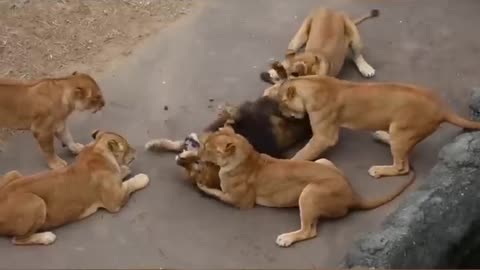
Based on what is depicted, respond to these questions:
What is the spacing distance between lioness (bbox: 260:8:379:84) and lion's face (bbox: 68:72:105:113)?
1266 millimetres

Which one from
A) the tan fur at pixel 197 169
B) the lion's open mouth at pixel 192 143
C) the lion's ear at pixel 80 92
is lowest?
the tan fur at pixel 197 169

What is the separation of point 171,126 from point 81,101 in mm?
674

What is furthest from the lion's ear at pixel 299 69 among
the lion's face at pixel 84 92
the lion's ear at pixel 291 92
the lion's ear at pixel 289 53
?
the lion's face at pixel 84 92

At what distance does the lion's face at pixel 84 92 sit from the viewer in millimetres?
6336

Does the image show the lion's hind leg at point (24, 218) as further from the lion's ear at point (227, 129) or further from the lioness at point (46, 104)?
the lion's ear at point (227, 129)

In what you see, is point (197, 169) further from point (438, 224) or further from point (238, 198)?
point (438, 224)

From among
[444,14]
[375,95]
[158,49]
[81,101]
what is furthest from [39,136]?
[444,14]

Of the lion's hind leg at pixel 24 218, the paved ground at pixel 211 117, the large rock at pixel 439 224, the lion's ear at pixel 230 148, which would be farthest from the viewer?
the lion's ear at pixel 230 148

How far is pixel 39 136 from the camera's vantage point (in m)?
6.28

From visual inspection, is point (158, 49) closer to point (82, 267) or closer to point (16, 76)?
point (16, 76)

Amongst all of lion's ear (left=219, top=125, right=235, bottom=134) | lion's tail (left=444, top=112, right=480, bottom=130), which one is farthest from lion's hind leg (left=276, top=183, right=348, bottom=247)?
lion's tail (left=444, top=112, right=480, bottom=130)

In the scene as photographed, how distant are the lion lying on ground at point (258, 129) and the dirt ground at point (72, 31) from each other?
1196mm

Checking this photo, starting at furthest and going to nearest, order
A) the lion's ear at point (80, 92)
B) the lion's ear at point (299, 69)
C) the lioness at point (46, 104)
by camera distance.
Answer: the lion's ear at point (299, 69)
the lion's ear at point (80, 92)
the lioness at point (46, 104)

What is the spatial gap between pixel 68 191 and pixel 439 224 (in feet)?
6.75
